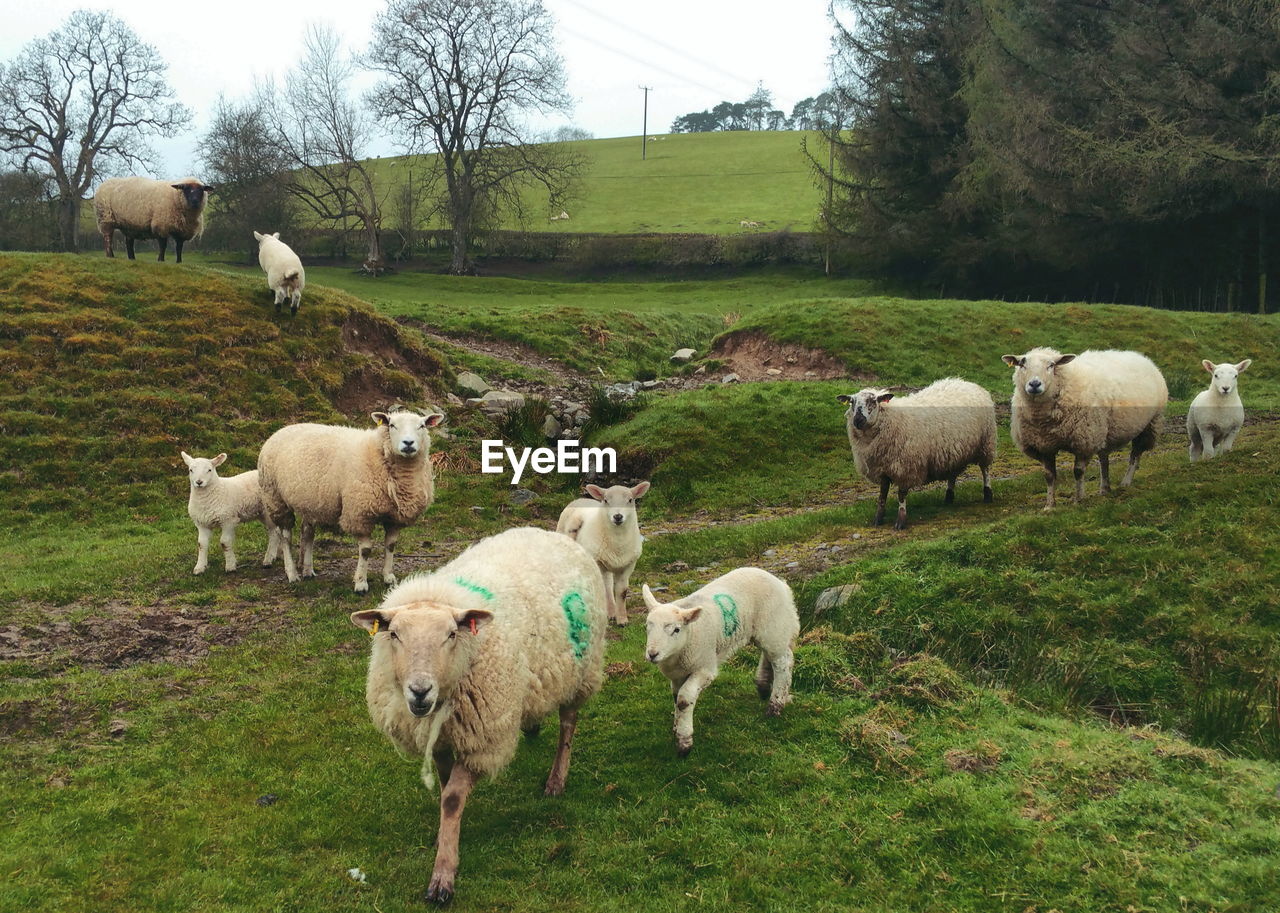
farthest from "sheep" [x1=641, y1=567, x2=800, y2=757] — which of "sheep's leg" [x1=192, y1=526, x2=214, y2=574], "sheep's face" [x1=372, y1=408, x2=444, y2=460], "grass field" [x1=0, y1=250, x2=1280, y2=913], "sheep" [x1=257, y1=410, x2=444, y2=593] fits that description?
"sheep's leg" [x1=192, y1=526, x2=214, y2=574]

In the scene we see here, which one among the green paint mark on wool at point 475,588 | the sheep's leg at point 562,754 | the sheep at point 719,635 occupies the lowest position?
the sheep's leg at point 562,754

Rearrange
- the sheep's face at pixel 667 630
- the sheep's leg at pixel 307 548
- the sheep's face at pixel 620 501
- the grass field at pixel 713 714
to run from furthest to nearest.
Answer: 1. the sheep's leg at pixel 307 548
2. the sheep's face at pixel 620 501
3. the sheep's face at pixel 667 630
4. the grass field at pixel 713 714

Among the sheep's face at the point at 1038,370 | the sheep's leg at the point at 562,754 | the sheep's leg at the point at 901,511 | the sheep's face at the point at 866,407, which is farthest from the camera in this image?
the sheep's face at the point at 866,407

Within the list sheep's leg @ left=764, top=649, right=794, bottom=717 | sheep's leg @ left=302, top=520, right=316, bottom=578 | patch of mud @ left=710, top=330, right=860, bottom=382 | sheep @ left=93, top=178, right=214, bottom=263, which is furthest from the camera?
patch of mud @ left=710, top=330, right=860, bottom=382

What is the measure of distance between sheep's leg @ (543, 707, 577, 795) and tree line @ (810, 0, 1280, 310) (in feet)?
98.5

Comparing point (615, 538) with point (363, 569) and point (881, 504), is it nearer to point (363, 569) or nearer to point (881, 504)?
point (363, 569)

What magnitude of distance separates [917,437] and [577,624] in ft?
29.6

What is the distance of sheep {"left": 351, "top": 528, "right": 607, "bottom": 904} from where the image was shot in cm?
522

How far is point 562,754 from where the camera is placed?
6.52m

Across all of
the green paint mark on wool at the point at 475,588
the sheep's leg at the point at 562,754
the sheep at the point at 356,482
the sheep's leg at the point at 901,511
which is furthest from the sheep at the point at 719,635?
the sheep's leg at the point at 901,511

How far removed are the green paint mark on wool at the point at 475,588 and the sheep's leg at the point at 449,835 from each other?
112 cm

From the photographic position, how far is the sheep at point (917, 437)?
13.6 m

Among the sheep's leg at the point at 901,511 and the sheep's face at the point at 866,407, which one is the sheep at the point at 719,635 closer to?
the sheep's leg at the point at 901,511

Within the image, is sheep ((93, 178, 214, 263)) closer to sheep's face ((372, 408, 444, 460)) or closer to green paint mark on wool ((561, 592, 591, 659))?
sheep's face ((372, 408, 444, 460))
